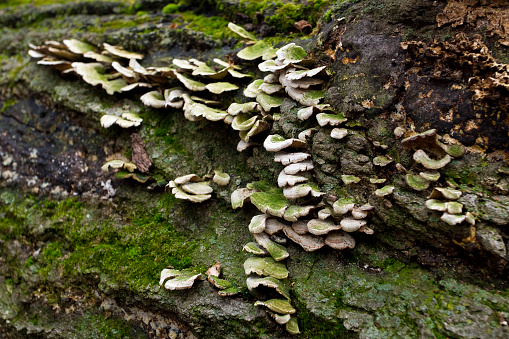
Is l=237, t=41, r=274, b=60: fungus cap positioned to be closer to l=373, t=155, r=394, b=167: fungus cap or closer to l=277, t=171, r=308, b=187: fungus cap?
l=277, t=171, r=308, b=187: fungus cap

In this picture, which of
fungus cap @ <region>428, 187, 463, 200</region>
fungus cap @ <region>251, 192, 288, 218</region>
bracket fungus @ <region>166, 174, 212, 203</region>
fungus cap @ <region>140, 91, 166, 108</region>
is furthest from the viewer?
fungus cap @ <region>140, 91, 166, 108</region>

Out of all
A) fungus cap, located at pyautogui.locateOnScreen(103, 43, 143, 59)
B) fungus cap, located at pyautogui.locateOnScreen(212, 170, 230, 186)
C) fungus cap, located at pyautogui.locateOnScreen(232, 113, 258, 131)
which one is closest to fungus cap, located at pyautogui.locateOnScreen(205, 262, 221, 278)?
fungus cap, located at pyautogui.locateOnScreen(212, 170, 230, 186)

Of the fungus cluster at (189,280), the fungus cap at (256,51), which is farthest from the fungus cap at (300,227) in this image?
the fungus cap at (256,51)

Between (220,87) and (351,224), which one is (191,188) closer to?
(220,87)

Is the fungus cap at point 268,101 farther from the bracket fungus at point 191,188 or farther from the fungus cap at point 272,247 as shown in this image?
the fungus cap at point 272,247

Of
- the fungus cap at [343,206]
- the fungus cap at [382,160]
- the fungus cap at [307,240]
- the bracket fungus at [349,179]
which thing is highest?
the fungus cap at [382,160]

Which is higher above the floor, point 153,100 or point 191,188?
point 153,100

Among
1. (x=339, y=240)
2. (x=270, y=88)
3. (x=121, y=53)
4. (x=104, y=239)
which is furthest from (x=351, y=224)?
(x=121, y=53)

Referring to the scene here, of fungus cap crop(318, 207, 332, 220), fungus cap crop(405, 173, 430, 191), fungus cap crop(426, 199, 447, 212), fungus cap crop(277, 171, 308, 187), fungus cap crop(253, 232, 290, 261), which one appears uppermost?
fungus cap crop(405, 173, 430, 191)

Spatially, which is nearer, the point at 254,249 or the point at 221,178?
the point at 254,249

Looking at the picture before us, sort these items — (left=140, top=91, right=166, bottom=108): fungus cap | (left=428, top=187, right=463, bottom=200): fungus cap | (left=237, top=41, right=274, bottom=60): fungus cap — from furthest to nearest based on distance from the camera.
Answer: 1. (left=140, top=91, right=166, bottom=108): fungus cap
2. (left=237, top=41, right=274, bottom=60): fungus cap
3. (left=428, top=187, right=463, bottom=200): fungus cap

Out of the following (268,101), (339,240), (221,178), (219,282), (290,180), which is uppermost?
(268,101)

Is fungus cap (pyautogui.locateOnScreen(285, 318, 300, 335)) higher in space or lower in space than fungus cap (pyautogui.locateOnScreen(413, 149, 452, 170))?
lower
